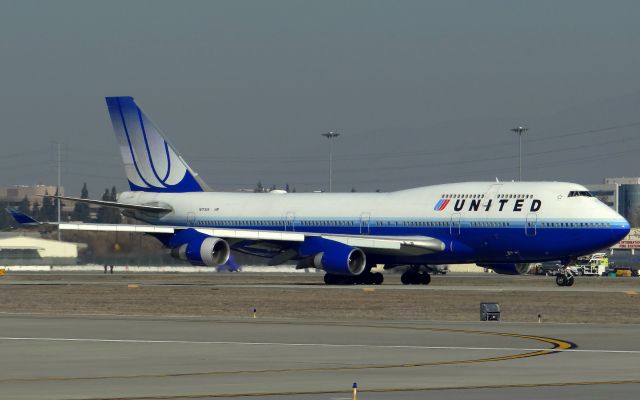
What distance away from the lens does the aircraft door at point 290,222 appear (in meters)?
81.2

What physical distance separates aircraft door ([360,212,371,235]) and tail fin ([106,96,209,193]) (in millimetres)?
13572

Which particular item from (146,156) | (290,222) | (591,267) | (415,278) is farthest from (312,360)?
A: (591,267)

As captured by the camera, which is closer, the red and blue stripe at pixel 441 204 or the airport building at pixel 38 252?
the red and blue stripe at pixel 441 204

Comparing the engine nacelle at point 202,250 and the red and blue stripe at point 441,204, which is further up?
the red and blue stripe at point 441,204

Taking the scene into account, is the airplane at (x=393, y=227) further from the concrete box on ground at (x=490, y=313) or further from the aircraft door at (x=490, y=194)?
the concrete box on ground at (x=490, y=313)

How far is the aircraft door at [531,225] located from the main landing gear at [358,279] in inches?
377

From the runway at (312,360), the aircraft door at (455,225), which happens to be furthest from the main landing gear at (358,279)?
the runway at (312,360)

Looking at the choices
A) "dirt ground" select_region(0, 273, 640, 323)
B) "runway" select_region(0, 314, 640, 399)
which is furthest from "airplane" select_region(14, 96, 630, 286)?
"runway" select_region(0, 314, 640, 399)

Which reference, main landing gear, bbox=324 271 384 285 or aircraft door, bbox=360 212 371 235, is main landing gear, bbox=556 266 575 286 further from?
aircraft door, bbox=360 212 371 235

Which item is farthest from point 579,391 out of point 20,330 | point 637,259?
point 637,259

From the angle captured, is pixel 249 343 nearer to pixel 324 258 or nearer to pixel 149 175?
pixel 324 258

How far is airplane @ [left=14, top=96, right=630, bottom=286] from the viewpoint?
240 ft

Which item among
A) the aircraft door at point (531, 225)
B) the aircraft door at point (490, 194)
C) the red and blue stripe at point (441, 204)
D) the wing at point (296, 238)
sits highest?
the aircraft door at point (490, 194)

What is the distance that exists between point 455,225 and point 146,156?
899 inches
